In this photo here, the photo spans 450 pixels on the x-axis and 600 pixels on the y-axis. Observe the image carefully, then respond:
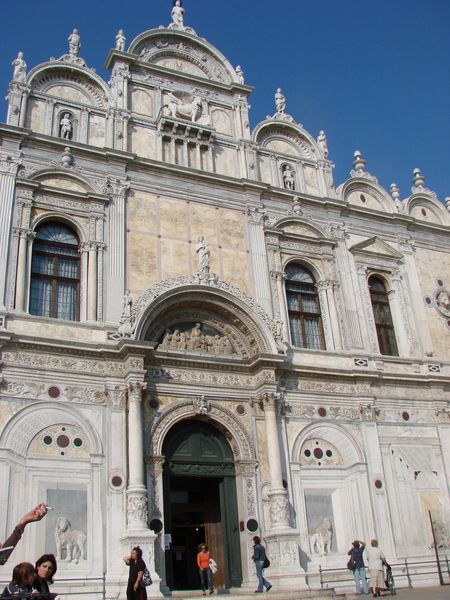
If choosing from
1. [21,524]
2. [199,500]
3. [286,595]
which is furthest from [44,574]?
[199,500]

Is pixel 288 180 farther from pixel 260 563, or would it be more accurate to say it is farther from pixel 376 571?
pixel 376 571

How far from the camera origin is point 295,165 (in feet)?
73.1

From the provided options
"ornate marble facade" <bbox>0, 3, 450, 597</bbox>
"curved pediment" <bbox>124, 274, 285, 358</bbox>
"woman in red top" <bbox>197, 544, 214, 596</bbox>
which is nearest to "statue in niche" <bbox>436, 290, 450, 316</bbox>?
"ornate marble facade" <bbox>0, 3, 450, 597</bbox>

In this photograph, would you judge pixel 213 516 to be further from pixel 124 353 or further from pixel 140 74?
pixel 140 74

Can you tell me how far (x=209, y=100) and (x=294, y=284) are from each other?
6553mm

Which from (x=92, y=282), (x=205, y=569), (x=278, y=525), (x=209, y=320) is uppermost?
(x=92, y=282)

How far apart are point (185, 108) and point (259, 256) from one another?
208 inches

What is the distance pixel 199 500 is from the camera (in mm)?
17094

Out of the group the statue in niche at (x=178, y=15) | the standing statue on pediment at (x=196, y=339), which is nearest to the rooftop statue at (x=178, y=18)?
the statue in niche at (x=178, y=15)

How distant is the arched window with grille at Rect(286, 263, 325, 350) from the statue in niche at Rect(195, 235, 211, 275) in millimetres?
3050

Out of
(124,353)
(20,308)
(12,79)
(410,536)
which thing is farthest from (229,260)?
(410,536)

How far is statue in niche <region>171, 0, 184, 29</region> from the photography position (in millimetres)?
22325

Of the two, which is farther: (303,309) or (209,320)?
(303,309)

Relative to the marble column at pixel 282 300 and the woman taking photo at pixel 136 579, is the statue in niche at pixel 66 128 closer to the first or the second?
the marble column at pixel 282 300
